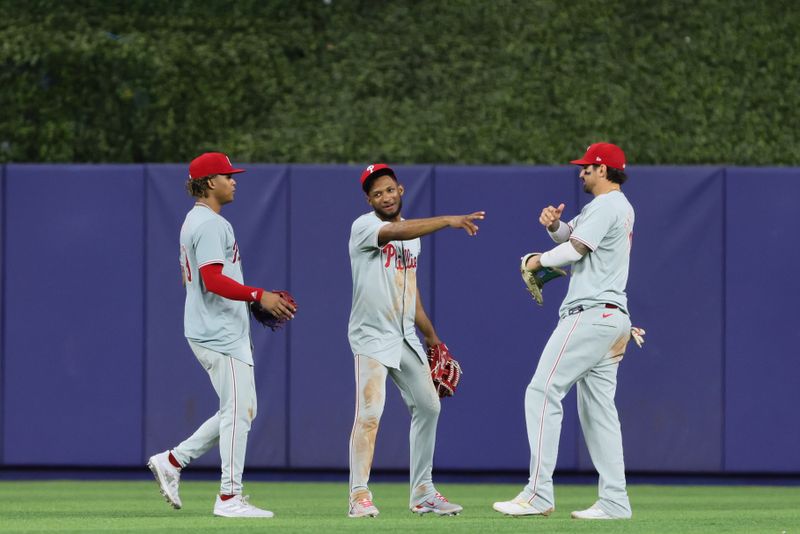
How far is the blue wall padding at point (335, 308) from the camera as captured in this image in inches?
425

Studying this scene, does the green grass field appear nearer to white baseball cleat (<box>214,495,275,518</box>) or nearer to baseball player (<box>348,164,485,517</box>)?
white baseball cleat (<box>214,495,275,518</box>)

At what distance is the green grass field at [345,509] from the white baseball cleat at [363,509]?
0.26 feet

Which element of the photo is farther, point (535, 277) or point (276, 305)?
point (535, 277)

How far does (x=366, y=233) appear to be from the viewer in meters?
7.16


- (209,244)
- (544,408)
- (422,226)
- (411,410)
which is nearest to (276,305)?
(209,244)

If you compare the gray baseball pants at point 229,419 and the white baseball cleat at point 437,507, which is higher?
the gray baseball pants at point 229,419

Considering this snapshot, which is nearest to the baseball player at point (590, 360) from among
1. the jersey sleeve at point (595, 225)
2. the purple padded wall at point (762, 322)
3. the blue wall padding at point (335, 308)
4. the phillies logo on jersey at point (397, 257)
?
the jersey sleeve at point (595, 225)

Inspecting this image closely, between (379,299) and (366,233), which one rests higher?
(366,233)

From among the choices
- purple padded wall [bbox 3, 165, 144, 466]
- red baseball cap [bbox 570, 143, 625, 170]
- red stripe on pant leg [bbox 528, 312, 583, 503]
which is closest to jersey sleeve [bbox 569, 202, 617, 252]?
red baseball cap [bbox 570, 143, 625, 170]

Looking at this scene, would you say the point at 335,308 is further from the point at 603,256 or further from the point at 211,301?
the point at 603,256

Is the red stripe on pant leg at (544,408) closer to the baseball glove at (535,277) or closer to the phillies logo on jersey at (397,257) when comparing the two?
the baseball glove at (535,277)

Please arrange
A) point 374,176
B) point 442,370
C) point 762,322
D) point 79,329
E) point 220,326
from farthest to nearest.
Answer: point 79,329, point 762,322, point 442,370, point 374,176, point 220,326

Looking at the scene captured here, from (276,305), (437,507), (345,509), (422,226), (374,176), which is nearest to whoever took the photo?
(422,226)

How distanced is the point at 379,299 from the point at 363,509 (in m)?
1.11
